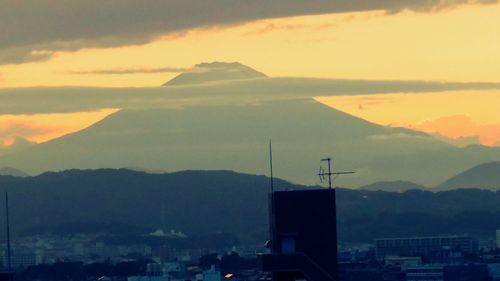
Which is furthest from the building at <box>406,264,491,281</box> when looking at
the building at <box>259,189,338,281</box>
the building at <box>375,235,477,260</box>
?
the building at <box>259,189,338,281</box>

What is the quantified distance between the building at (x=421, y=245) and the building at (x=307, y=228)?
423 ft

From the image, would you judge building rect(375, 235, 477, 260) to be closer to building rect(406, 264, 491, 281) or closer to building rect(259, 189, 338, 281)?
building rect(406, 264, 491, 281)

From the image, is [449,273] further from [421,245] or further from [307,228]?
[307,228]

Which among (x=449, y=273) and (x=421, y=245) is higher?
(x=421, y=245)

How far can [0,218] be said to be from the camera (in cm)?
17312

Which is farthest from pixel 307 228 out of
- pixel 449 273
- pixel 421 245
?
pixel 421 245

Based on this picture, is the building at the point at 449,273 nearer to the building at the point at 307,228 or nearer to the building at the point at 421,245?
the building at the point at 421,245

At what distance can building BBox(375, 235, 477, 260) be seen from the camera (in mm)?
168300

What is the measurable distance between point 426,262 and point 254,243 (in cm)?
4083

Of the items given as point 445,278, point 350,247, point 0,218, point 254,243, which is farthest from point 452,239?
point 445,278

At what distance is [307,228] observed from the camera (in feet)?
113

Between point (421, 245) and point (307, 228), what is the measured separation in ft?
470

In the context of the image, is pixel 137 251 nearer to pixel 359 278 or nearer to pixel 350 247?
pixel 350 247

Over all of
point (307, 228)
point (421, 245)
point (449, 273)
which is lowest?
point (307, 228)
